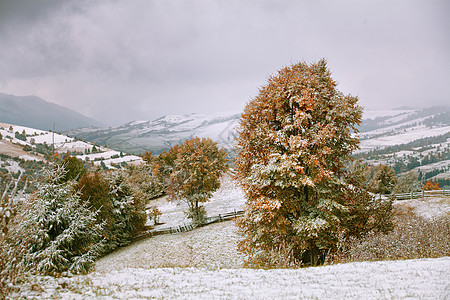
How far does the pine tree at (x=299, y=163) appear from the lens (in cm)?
1184

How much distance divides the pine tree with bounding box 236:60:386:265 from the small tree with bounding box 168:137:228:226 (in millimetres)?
15557

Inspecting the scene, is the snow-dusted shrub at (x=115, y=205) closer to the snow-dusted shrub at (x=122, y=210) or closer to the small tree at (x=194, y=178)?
the snow-dusted shrub at (x=122, y=210)

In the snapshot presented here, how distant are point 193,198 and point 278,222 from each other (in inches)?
731

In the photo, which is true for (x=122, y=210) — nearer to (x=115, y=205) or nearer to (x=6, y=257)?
(x=115, y=205)

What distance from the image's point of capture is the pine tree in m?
11.8

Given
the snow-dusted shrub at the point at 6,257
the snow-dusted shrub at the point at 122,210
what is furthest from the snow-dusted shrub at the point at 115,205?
the snow-dusted shrub at the point at 6,257

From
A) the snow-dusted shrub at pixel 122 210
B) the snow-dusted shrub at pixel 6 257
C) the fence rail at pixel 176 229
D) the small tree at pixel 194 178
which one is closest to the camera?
the snow-dusted shrub at pixel 6 257

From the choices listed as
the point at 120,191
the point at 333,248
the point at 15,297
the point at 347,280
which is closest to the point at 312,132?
the point at 333,248

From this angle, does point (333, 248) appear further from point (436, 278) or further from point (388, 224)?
point (436, 278)

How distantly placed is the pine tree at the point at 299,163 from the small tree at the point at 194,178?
15557 mm

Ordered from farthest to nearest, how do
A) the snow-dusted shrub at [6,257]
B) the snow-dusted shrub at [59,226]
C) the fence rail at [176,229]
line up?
the fence rail at [176,229] → the snow-dusted shrub at [59,226] → the snow-dusted shrub at [6,257]

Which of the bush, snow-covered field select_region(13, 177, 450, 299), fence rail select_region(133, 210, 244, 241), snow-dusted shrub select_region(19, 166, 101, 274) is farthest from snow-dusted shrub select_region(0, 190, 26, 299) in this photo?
fence rail select_region(133, 210, 244, 241)

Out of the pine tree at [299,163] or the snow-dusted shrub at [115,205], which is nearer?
the pine tree at [299,163]

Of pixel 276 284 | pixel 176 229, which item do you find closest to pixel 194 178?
pixel 176 229
